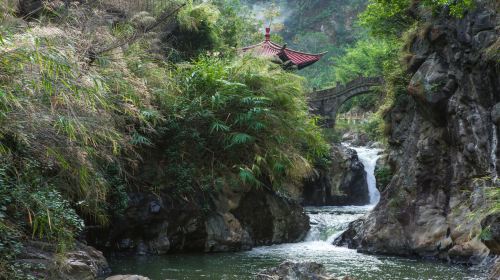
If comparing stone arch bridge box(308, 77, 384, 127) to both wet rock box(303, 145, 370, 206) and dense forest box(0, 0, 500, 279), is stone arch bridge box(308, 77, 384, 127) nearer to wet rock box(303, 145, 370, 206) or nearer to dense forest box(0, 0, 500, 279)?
wet rock box(303, 145, 370, 206)

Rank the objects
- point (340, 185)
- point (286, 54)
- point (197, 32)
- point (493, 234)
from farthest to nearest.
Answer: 1. point (286, 54)
2. point (340, 185)
3. point (197, 32)
4. point (493, 234)

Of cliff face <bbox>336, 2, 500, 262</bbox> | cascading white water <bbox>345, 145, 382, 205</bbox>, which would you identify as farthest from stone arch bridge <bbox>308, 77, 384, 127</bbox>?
cliff face <bbox>336, 2, 500, 262</bbox>

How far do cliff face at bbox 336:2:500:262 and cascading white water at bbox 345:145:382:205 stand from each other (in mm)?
8899

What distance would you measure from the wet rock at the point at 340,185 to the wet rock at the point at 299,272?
13.6m

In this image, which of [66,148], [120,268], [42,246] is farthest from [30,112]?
[120,268]

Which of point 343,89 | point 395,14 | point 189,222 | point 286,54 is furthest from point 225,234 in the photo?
point 343,89

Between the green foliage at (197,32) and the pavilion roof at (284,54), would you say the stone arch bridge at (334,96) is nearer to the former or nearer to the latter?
the pavilion roof at (284,54)

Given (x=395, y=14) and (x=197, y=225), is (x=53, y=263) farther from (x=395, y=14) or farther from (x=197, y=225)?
(x=395, y=14)

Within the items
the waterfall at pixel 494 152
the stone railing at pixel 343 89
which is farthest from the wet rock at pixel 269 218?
the stone railing at pixel 343 89

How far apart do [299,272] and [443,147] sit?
17.9ft

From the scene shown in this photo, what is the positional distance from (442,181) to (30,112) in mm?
8160

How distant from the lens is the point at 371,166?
2227 cm

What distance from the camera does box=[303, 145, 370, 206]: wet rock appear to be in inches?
822

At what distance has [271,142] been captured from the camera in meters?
11.9
